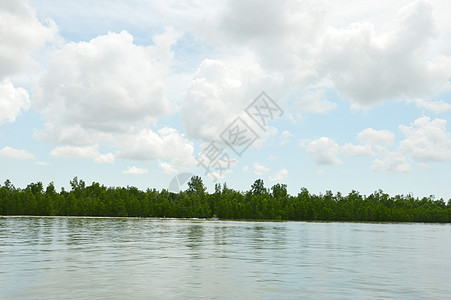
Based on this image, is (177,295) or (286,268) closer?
(177,295)

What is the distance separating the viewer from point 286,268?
133 ft

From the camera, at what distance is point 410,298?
92.2 ft

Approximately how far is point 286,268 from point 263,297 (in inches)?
550

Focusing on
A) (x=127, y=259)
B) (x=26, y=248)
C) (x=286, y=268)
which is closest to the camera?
(x=286, y=268)

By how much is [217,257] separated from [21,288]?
2446 cm

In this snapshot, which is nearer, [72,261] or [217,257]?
[72,261]

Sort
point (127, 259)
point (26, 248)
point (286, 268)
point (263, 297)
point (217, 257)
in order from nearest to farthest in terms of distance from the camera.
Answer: point (263, 297) → point (286, 268) → point (127, 259) → point (217, 257) → point (26, 248)

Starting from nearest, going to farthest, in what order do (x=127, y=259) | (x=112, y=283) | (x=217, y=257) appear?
(x=112, y=283)
(x=127, y=259)
(x=217, y=257)

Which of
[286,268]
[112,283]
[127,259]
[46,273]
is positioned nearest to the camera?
[112,283]

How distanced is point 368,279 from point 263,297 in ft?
40.7

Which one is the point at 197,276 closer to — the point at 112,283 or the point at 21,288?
the point at 112,283

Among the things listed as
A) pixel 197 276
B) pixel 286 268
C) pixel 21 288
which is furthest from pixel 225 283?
pixel 21 288

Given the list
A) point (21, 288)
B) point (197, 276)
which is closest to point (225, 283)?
point (197, 276)

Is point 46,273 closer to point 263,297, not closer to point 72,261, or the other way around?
point 72,261
